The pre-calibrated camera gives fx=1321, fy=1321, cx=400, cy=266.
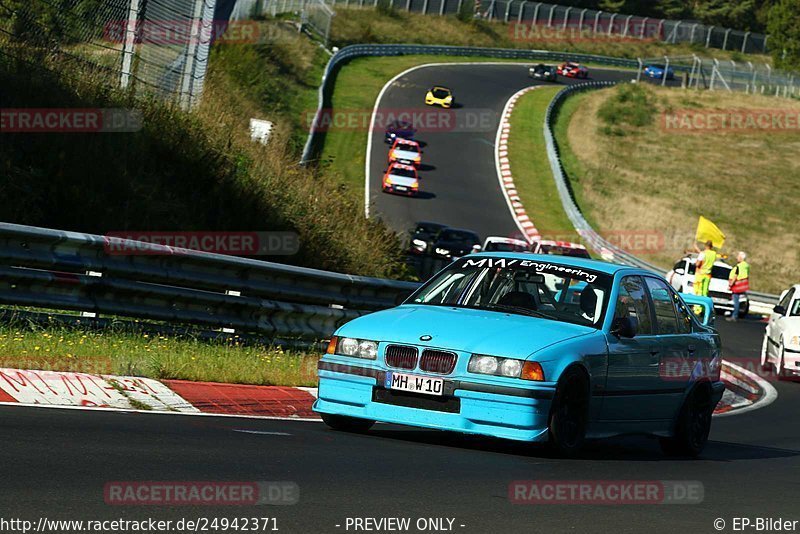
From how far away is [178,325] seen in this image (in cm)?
1296

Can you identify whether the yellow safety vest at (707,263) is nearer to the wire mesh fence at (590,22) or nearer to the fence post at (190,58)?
the fence post at (190,58)

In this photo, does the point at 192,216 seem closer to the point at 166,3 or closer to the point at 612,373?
the point at 166,3

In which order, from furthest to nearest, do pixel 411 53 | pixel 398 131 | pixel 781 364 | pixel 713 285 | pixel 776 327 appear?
pixel 411 53, pixel 398 131, pixel 713 285, pixel 776 327, pixel 781 364

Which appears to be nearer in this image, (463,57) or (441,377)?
(441,377)

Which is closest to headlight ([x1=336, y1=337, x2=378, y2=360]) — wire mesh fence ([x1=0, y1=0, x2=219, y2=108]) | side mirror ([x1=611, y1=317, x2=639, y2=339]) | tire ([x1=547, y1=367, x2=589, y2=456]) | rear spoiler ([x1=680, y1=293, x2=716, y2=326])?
tire ([x1=547, y1=367, x2=589, y2=456])

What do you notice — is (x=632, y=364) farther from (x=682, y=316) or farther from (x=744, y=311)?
(x=744, y=311)

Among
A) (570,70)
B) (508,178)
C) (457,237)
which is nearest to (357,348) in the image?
(457,237)

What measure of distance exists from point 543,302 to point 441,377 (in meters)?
1.47

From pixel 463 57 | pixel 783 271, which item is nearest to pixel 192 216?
pixel 783 271

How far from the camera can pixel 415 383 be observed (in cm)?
912

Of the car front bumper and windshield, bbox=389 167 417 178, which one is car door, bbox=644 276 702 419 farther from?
windshield, bbox=389 167 417 178

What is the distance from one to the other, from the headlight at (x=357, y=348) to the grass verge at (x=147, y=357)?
1.81 metres

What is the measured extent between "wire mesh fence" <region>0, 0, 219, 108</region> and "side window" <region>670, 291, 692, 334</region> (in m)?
8.97

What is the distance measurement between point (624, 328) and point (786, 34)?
102m
